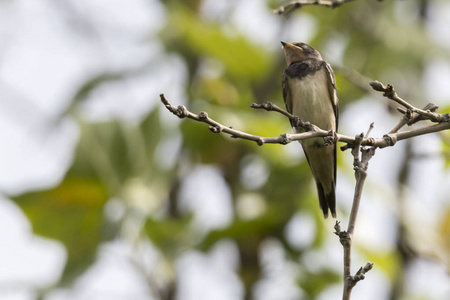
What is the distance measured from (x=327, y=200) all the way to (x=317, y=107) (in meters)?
0.51

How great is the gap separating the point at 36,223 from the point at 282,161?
5.82 ft

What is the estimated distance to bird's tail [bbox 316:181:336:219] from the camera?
3948 mm

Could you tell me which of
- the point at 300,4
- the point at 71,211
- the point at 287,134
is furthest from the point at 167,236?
the point at 287,134

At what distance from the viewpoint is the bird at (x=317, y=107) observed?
402 centimetres

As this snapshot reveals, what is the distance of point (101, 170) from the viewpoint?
5.23 m

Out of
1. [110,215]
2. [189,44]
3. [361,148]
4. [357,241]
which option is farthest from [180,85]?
[361,148]

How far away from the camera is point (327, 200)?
3.99 meters

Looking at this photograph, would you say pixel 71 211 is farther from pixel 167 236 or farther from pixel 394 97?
pixel 394 97

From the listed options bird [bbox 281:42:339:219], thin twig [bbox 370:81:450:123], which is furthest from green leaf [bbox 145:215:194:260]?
thin twig [bbox 370:81:450:123]

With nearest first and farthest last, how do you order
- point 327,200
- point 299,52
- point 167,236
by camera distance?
point 327,200
point 299,52
point 167,236

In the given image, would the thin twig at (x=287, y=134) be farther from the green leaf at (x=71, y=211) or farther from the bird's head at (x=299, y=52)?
the green leaf at (x=71, y=211)

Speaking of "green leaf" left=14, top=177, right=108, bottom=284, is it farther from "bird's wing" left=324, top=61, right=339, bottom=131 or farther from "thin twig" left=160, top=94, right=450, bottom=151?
"thin twig" left=160, top=94, right=450, bottom=151

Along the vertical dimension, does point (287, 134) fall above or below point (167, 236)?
below

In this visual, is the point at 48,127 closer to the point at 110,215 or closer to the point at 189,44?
the point at 110,215
